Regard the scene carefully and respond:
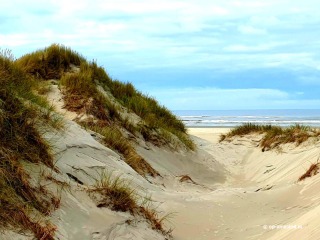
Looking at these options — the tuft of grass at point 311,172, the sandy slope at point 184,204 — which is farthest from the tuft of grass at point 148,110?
the tuft of grass at point 311,172

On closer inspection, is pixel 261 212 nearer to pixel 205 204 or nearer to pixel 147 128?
pixel 205 204

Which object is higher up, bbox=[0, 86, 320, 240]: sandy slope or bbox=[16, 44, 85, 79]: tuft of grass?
bbox=[16, 44, 85, 79]: tuft of grass

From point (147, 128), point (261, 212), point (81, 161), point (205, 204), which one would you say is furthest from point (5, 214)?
point (147, 128)

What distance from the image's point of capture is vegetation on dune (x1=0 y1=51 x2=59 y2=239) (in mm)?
3617

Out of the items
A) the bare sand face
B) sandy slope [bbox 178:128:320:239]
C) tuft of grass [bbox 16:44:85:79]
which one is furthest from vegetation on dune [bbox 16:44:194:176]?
sandy slope [bbox 178:128:320:239]

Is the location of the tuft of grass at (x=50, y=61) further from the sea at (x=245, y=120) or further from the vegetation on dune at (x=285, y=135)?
the vegetation on dune at (x=285, y=135)

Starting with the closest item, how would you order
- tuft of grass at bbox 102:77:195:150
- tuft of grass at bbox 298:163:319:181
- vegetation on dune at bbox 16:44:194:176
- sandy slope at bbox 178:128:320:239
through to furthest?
sandy slope at bbox 178:128:320:239
tuft of grass at bbox 298:163:319:181
vegetation on dune at bbox 16:44:194:176
tuft of grass at bbox 102:77:195:150

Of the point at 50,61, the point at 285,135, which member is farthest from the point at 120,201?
the point at 285,135

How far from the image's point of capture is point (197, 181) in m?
8.84

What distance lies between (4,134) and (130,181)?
67.5 inches

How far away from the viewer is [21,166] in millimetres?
4156

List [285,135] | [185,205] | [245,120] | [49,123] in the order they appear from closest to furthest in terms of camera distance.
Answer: [185,205] < [49,123] < [285,135] < [245,120]

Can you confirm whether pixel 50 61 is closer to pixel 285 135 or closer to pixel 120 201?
pixel 285 135

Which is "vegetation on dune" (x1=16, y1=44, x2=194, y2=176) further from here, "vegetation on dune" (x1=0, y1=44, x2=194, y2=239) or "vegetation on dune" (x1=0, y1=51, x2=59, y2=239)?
"vegetation on dune" (x1=0, y1=51, x2=59, y2=239)
